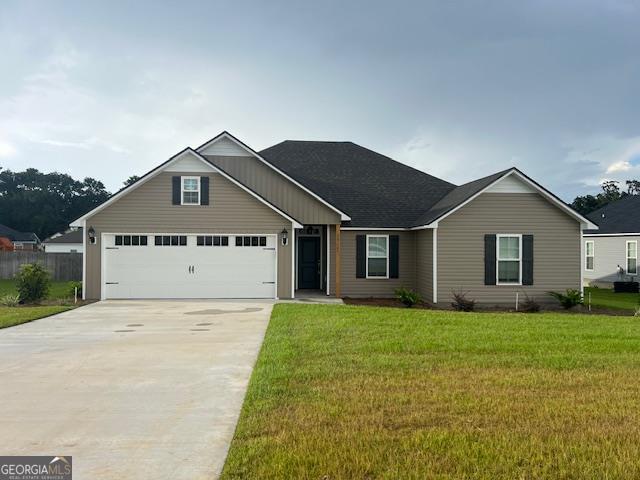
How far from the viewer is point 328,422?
16.4 ft

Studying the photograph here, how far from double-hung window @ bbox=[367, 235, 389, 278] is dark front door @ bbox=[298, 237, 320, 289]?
2.25m

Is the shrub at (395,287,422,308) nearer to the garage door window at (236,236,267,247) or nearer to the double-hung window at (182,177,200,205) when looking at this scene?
the garage door window at (236,236,267,247)

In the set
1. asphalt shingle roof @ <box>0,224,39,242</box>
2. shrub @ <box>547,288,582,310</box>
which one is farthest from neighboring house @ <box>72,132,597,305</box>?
asphalt shingle roof @ <box>0,224,39,242</box>

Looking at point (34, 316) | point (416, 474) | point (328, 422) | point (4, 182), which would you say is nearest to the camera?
point (416, 474)

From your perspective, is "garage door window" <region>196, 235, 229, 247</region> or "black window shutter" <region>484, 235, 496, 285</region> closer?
"black window shutter" <region>484, 235, 496, 285</region>

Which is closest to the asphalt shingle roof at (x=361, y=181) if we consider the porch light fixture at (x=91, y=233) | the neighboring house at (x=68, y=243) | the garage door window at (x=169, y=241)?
the garage door window at (x=169, y=241)

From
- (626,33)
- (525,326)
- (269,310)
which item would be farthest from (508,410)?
(626,33)

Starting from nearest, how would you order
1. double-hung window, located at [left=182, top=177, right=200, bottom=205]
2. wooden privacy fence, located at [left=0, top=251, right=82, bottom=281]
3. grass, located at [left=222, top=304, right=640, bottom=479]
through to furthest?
grass, located at [left=222, top=304, right=640, bottom=479] → double-hung window, located at [left=182, top=177, right=200, bottom=205] → wooden privacy fence, located at [left=0, top=251, right=82, bottom=281]

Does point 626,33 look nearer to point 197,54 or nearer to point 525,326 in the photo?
point 525,326

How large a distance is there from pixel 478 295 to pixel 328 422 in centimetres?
1307

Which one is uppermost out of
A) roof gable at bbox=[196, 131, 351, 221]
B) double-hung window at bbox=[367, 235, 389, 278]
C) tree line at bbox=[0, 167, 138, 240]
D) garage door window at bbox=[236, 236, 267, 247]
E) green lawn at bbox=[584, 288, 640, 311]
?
tree line at bbox=[0, 167, 138, 240]

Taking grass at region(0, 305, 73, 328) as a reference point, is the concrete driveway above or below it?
below

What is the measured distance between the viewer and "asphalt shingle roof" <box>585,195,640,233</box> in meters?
26.0

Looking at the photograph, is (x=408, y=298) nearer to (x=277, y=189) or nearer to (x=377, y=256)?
(x=377, y=256)
